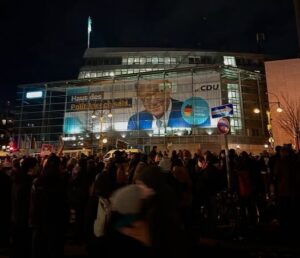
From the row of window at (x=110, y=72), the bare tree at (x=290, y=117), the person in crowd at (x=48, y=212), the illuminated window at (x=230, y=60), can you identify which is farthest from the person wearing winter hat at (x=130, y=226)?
the illuminated window at (x=230, y=60)

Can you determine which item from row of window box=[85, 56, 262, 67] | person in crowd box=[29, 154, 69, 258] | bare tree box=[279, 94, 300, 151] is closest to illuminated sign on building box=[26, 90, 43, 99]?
row of window box=[85, 56, 262, 67]

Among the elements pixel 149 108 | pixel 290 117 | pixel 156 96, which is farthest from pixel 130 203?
pixel 156 96

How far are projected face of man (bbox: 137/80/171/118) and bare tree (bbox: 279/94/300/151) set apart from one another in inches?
559

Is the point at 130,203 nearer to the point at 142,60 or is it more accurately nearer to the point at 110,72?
the point at 110,72

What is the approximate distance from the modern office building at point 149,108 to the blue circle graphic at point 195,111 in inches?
4.9

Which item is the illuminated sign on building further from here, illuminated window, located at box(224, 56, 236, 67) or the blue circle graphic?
illuminated window, located at box(224, 56, 236, 67)

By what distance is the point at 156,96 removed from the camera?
134ft

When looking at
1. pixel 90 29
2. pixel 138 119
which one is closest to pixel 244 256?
pixel 138 119

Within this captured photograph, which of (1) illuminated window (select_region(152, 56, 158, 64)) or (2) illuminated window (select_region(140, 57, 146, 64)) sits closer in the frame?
(1) illuminated window (select_region(152, 56, 158, 64))

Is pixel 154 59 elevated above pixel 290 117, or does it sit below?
above

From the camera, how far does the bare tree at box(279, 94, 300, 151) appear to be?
31.3 m

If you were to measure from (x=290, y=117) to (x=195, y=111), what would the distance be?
37.6ft

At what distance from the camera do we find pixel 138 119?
134 feet

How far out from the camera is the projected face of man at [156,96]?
40.5 metres
